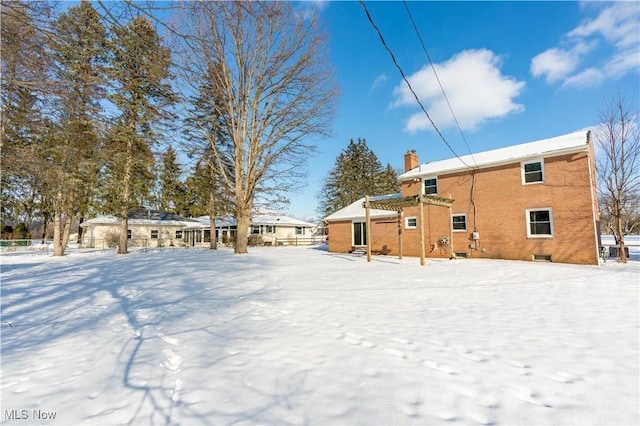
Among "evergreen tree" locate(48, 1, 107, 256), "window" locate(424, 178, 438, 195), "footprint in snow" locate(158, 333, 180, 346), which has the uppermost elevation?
"evergreen tree" locate(48, 1, 107, 256)

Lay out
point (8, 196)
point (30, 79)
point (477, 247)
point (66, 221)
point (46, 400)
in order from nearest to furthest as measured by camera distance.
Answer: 1. point (46, 400)
2. point (30, 79)
3. point (8, 196)
4. point (477, 247)
5. point (66, 221)

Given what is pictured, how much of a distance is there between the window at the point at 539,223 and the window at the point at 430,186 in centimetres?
483

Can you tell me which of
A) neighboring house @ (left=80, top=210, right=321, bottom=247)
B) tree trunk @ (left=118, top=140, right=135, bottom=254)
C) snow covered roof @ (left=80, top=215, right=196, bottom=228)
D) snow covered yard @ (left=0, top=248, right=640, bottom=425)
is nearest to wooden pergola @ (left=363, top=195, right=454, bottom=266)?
snow covered yard @ (left=0, top=248, right=640, bottom=425)

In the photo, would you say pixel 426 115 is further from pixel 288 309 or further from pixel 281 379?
pixel 281 379

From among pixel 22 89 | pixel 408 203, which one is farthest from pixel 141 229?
pixel 408 203

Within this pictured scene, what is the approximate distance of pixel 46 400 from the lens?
2750mm

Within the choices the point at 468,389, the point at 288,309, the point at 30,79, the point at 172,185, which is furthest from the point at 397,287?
the point at 172,185

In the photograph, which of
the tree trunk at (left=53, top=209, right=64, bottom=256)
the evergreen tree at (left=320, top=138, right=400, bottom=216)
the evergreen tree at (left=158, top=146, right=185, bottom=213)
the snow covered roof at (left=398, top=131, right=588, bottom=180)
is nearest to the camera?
the snow covered roof at (left=398, top=131, right=588, bottom=180)

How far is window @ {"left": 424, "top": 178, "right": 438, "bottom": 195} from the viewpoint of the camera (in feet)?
56.6

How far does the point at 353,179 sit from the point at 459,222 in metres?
29.5

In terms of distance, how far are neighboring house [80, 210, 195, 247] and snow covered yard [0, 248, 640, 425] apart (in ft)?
90.9

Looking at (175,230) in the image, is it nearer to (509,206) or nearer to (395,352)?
(509,206)

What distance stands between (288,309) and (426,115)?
6.83 metres

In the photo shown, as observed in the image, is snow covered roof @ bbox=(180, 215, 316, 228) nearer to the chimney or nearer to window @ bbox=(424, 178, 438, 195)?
the chimney
